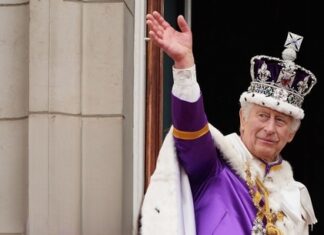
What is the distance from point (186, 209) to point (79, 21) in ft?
2.64

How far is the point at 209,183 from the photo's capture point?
10.4 feet

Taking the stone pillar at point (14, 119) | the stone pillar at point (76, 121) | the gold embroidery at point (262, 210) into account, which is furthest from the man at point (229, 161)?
the stone pillar at point (14, 119)

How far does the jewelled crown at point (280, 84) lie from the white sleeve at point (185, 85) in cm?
32

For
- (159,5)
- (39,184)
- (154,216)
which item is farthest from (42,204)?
(159,5)

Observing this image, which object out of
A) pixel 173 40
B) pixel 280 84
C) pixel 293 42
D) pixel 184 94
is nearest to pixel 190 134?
pixel 184 94

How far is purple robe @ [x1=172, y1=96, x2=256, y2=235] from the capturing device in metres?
3.03

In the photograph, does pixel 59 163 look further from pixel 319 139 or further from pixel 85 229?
pixel 319 139

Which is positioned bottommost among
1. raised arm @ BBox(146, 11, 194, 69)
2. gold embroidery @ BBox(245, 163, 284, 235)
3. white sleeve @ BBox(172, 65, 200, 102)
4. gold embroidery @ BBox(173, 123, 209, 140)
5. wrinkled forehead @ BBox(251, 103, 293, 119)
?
gold embroidery @ BBox(245, 163, 284, 235)

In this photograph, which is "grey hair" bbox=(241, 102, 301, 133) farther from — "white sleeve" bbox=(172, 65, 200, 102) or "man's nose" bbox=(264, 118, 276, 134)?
"white sleeve" bbox=(172, 65, 200, 102)

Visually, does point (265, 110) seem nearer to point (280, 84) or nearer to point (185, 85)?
point (280, 84)

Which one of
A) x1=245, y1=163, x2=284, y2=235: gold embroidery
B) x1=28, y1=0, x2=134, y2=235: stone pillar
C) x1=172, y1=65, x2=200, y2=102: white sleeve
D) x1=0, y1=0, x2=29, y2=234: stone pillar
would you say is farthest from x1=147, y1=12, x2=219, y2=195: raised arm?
x1=0, y1=0, x2=29, y2=234: stone pillar

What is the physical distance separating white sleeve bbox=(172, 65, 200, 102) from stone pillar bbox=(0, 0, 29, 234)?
743mm

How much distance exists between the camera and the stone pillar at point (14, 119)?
3543 millimetres

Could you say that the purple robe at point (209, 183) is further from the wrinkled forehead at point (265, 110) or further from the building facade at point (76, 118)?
the building facade at point (76, 118)
